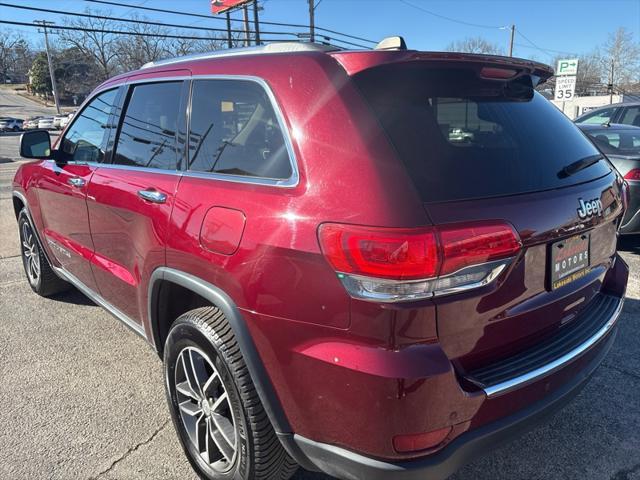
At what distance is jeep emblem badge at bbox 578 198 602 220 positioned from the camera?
196 cm

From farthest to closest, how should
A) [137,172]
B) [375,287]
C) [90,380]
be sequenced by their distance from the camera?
[90,380], [137,172], [375,287]

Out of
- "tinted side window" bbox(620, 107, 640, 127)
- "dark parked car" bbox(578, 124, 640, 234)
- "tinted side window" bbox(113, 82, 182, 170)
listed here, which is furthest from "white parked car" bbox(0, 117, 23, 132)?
"dark parked car" bbox(578, 124, 640, 234)

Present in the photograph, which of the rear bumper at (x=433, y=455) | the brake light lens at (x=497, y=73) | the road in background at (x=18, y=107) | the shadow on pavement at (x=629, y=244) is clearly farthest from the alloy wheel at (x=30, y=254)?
the road in background at (x=18, y=107)

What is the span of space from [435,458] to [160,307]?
1468mm

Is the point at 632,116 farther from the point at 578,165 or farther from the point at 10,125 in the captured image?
the point at 10,125

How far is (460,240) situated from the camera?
1573 mm

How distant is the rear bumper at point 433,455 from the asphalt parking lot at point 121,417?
0.64 metres

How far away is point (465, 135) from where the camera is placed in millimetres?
1955

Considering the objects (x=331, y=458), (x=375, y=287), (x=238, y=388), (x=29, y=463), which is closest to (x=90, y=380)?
(x=29, y=463)

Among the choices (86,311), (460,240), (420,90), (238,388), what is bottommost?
(86,311)

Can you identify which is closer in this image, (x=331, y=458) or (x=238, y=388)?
(x=331, y=458)

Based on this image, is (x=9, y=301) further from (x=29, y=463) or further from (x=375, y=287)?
(x=375, y=287)

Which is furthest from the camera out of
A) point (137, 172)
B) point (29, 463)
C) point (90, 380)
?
point (90, 380)

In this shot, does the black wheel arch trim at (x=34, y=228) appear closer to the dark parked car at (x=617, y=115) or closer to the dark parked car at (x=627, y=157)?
the dark parked car at (x=627, y=157)
